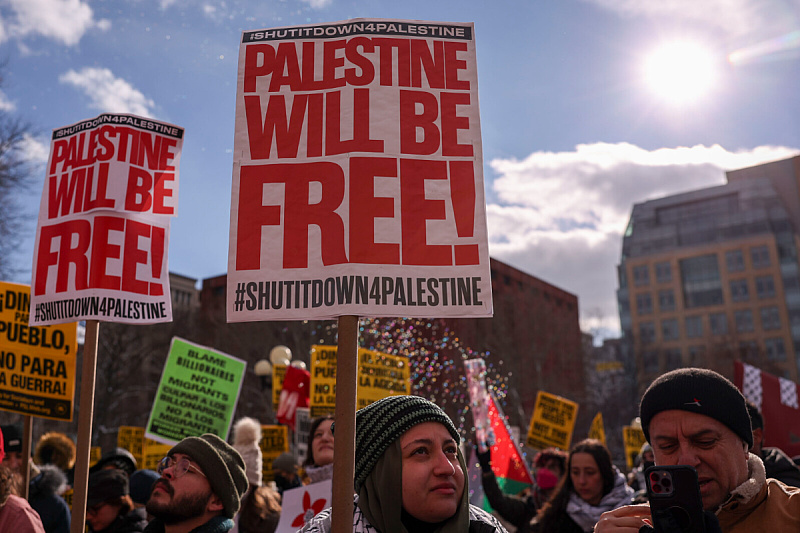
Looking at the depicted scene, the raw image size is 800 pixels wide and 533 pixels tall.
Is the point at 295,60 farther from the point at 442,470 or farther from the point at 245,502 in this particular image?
the point at 245,502

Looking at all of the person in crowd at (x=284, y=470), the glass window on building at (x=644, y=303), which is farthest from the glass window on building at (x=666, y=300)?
the person in crowd at (x=284, y=470)

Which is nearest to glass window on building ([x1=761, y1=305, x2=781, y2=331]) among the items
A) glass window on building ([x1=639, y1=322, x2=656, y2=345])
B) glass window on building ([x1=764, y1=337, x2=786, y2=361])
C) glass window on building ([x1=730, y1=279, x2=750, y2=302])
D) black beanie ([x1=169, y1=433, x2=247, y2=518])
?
glass window on building ([x1=764, y1=337, x2=786, y2=361])

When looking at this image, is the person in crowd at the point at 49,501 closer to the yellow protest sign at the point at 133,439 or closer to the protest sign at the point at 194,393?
the protest sign at the point at 194,393

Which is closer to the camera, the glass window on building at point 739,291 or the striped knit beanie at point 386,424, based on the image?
the striped knit beanie at point 386,424

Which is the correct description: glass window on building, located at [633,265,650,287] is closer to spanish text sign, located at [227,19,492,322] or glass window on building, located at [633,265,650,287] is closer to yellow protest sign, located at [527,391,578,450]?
yellow protest sign, located at [527,391,578,450]

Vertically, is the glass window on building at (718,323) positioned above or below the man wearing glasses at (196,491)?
above

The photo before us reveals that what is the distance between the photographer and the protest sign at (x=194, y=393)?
7119mm

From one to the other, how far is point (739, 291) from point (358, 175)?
268 feet

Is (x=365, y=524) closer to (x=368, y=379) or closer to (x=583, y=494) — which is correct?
(x=583, y=494)

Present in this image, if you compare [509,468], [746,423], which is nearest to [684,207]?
[509,468]

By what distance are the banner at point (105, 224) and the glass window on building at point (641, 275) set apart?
3225 inches

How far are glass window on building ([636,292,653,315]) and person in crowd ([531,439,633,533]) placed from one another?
79999 mm

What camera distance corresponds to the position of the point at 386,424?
243 centimetres

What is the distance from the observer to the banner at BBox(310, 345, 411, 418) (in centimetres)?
841
